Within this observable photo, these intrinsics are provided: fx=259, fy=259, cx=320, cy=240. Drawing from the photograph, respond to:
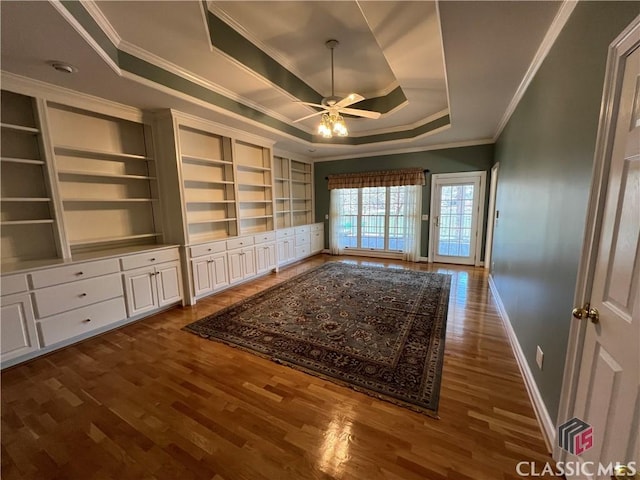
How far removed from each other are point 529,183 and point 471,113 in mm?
1860

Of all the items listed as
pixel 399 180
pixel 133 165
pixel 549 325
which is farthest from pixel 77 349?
pixel 399 180

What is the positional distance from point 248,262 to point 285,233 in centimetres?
127

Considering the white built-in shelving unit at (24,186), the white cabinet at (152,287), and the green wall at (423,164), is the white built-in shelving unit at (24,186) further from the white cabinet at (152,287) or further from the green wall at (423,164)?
→ the green wall at (423,164)

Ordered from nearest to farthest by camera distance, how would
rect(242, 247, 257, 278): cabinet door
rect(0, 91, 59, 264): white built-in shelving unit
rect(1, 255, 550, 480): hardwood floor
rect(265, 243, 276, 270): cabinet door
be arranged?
rect(1, 255, 550, 480): hardwood floor → rect(0, 91, 59, 264): white built-in shelving unit → rect(242, 247, 257, 278): cabinet door → rect(265, 243, 276, 270): cabinet door

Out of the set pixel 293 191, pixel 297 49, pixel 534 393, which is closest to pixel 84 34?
pixel 297 49

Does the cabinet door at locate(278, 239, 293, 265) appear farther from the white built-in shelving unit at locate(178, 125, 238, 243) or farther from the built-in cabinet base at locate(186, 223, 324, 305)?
the white built-in shelving unit at locate(178, 125, 238, 243)

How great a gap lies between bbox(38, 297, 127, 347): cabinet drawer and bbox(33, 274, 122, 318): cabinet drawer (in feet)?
0.20

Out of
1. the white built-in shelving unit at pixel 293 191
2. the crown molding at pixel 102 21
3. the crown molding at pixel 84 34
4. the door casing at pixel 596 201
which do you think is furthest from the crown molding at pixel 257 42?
the door casing at pixel 596 201

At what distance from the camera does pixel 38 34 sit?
181 cm

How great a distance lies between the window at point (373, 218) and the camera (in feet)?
20.2

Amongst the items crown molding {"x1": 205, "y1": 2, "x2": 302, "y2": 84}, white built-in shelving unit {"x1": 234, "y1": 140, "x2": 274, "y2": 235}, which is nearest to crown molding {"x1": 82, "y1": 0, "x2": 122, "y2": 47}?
crown molding {"x1": 205, "y1": 2, "x2": 302, "y2": 84}

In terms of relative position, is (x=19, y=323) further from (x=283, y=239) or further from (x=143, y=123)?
(x=283, y=239)

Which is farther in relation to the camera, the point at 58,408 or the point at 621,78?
the point at 58,408

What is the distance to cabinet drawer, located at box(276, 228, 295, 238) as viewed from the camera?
17.8 ft
